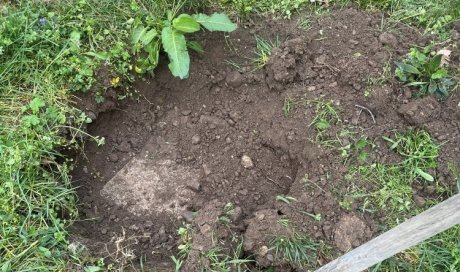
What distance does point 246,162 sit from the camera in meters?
3.20

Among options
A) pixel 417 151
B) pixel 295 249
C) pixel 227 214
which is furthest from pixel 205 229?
pixel 417 151

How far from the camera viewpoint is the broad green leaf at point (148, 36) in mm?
3237

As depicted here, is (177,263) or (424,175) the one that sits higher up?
(177,263)

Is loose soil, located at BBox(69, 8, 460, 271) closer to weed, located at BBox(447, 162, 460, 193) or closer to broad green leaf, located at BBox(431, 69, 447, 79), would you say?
weed, located at BBox(447, 162, 460, 193)

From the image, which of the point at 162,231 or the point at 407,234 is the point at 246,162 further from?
the point at 407,234

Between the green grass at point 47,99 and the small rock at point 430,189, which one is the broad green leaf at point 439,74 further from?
the green grass at point 47,99

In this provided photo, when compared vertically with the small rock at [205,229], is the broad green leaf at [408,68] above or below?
above

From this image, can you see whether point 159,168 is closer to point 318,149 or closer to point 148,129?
point 148,129

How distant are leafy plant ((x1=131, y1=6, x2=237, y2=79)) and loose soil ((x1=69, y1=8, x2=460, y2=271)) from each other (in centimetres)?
18

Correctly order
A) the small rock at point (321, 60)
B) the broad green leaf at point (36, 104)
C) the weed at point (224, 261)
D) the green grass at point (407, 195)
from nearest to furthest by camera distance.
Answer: the weed at point (224, 261)
the green grass at point (407, 195)
the broad green leaf at point (36, 104)
the small rock at point (321, 60)

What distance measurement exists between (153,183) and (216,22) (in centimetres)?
114

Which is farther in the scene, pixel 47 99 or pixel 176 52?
pixel 176 52

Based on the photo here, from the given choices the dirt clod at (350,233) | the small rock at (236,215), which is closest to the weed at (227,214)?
the small rock at (236,215)

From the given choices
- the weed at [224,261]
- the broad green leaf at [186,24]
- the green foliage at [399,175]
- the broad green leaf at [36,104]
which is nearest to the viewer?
the weed at [224,261]
